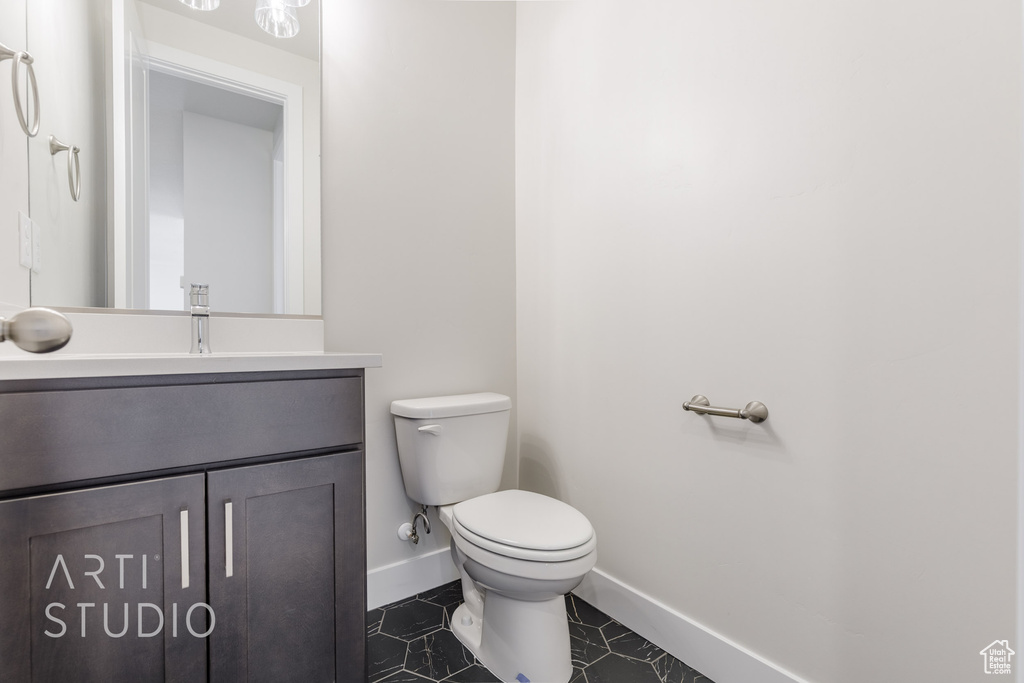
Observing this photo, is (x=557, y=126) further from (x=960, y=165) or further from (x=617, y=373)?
(x=960, y=165)

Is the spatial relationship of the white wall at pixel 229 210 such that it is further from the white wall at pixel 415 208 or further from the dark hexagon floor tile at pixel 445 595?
the dark hexagon floor tile at pixel 445 595

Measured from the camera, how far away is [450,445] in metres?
1.62

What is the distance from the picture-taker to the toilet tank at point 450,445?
62.9 inches

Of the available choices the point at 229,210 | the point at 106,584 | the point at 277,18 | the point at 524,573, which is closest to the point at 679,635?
the point at 524,573

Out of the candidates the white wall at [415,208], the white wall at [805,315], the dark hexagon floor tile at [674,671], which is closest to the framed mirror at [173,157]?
the white wall at [415,208]

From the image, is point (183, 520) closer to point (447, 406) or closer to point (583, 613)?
point (447, 406)

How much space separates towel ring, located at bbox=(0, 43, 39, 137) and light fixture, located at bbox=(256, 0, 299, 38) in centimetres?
69

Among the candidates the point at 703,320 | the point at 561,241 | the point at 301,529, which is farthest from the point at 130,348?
the point at 703,320

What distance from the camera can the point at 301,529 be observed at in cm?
107

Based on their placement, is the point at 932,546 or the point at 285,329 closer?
the point at 932,546

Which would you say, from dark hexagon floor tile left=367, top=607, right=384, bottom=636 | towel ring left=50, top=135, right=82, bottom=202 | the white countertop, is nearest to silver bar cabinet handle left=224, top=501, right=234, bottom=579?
the white countertop

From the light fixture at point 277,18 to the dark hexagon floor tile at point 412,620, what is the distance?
1.94 metres

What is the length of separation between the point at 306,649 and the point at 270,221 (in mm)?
1201

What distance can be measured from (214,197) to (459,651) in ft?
5.14
